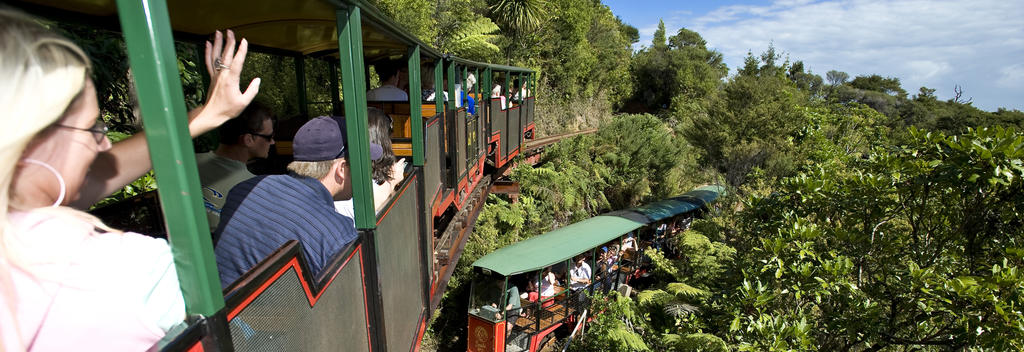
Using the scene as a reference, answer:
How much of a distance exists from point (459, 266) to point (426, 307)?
757 centimetres

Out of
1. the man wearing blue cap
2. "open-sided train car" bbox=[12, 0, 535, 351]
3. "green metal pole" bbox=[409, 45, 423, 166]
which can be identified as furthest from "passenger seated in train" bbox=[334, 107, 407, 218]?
"green metal pole" bbox=[409, 45, 423, 166]

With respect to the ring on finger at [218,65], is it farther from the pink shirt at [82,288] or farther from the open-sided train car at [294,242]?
the pink shirt at [82,288]

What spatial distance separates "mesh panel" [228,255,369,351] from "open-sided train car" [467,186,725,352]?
6.56m

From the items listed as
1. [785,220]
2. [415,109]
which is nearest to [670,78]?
[785,220]

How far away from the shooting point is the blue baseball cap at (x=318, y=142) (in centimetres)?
190

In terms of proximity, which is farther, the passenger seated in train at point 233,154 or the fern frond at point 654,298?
the fern frond at point 654,298

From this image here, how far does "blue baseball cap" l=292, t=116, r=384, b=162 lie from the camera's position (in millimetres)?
1896

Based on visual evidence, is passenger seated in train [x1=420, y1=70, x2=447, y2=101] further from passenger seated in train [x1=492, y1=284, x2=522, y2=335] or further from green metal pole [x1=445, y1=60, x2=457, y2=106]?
passenger seated in train [x1=492, y1=284, x2=522, y2=335]

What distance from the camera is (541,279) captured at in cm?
926

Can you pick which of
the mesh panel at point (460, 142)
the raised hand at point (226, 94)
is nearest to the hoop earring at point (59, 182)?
the raised hand at point (226, 94)

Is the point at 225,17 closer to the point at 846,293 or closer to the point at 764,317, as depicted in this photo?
the point at 764,317

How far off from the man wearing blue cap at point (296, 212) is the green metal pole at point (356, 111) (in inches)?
3.5

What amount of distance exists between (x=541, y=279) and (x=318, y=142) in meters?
7.80

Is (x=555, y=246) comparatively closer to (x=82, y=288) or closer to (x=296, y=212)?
(x=296, y=212)
